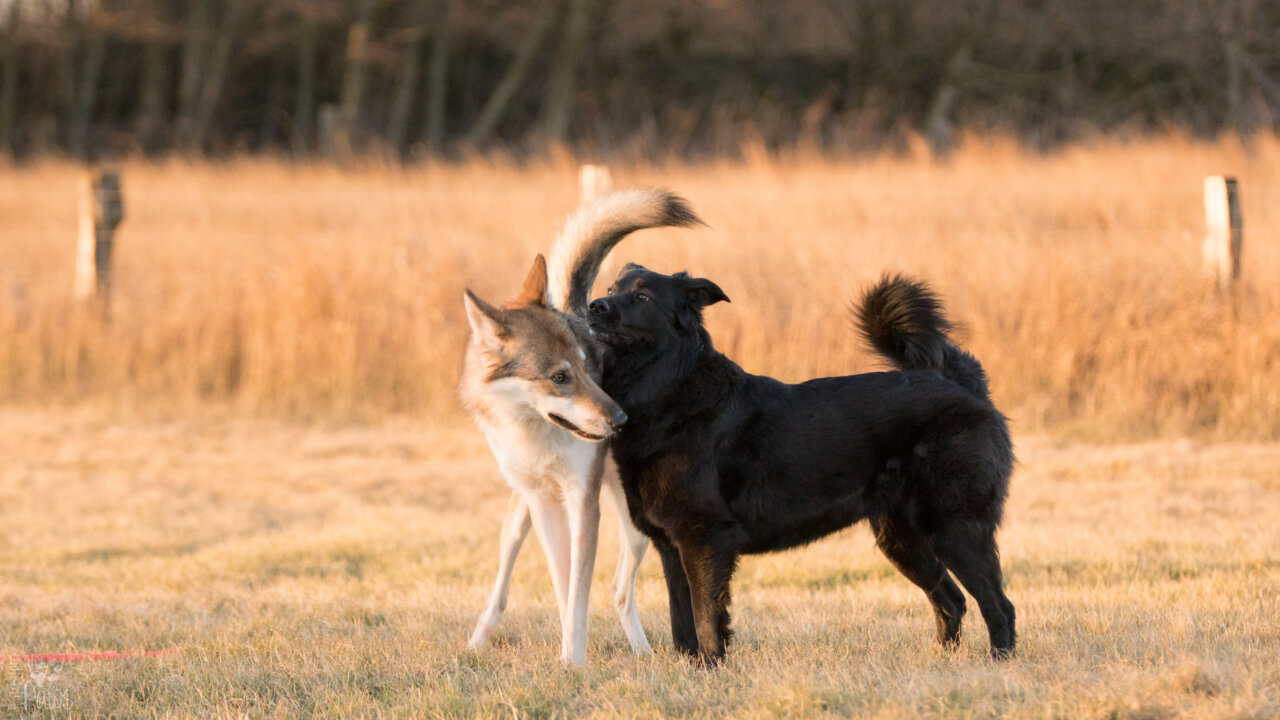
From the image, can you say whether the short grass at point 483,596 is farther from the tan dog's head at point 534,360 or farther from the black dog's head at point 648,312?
the black dog's head at point 648,312

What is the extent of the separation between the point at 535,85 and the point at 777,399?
24339 mm

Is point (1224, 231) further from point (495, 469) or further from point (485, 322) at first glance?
point (485, 322)

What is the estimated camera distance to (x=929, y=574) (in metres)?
4.11

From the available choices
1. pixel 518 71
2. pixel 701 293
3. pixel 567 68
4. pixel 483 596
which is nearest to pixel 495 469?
pixel 483 596

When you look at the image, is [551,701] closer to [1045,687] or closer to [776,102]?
[1045,687]

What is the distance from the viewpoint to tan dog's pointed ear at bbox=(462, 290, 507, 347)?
400 centimetres

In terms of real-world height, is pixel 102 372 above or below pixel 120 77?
below

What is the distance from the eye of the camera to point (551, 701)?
11.3ft

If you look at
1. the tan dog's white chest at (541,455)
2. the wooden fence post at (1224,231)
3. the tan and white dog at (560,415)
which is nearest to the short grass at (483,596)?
the tan and white dog at (560,415)

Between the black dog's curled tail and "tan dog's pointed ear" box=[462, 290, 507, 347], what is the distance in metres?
1.27

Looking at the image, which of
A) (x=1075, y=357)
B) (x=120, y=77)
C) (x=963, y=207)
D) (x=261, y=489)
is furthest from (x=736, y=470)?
(x=120, y=77)

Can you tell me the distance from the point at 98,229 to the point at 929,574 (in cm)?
865

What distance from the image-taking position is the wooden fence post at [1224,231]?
26.6ft

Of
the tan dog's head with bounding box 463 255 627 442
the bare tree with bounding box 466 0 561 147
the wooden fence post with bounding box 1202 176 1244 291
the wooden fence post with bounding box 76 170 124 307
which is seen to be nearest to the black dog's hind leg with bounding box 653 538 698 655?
the tan dog's head with bounding box 463 255 627 442
